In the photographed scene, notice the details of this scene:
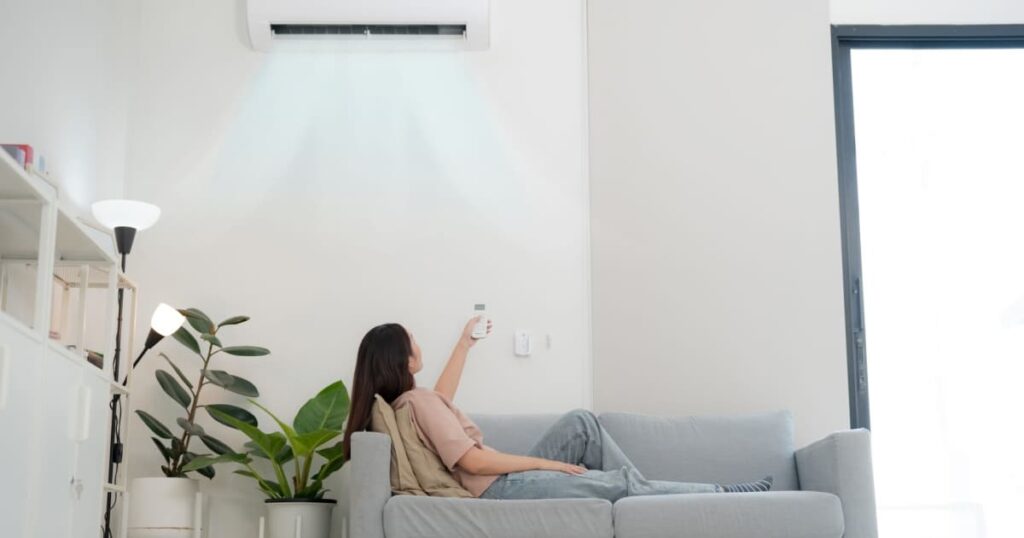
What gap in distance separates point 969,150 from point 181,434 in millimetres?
3573

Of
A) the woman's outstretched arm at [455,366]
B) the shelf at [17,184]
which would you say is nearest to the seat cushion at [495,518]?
the woman's outstretched arm at [455,366]

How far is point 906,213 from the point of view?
17.1 ft

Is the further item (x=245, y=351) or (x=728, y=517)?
(x=245, y=351)

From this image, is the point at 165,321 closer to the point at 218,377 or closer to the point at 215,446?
the point at 218,377

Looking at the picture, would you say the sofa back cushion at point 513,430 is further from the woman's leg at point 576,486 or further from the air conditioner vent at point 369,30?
the air conditioner vent at point 369,30

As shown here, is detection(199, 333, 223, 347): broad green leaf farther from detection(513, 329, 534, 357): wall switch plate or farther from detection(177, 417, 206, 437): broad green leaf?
detection(513, 329, 534, 357): wall switch plate

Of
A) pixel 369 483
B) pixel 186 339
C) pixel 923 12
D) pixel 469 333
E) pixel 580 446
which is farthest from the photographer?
pixel 923 12

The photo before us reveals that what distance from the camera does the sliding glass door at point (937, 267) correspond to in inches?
195

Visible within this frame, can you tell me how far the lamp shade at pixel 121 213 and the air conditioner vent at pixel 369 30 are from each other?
1.10 m

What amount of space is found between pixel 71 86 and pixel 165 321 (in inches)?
36.5

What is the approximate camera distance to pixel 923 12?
209 inches

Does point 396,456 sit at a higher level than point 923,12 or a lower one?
lower

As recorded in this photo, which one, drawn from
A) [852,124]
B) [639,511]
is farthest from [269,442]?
[852,124]

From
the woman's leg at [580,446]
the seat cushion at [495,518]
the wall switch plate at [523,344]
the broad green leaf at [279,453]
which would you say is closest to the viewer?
the seat cushion at [495,518]
